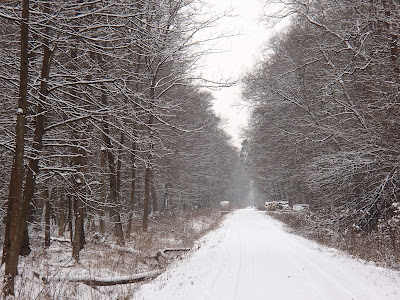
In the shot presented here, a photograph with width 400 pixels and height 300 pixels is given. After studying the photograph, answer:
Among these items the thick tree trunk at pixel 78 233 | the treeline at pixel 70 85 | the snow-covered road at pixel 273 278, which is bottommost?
the snow-covered road at pixel 273 278

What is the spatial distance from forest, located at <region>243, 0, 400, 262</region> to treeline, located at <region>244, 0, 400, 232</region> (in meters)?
0.04

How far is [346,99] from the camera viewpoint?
43.8 feet

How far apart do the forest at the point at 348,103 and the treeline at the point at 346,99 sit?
0.04 metres

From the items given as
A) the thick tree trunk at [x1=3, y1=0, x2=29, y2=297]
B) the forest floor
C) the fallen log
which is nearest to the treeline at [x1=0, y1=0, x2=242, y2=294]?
the thick tree trunk at [x1=3, y1=0, x2=29, y2=297]

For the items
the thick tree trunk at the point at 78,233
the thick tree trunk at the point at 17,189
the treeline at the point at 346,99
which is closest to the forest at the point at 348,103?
the treeline at the point at 346,99

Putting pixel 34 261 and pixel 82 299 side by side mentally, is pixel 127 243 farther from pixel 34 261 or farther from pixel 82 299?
pixel 82 299

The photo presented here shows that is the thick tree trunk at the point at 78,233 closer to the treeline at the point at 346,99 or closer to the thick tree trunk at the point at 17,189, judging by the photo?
the thick tree trunk at the point at 17,189

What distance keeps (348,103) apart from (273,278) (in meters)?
8.56

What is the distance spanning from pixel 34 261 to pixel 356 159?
9708 mm

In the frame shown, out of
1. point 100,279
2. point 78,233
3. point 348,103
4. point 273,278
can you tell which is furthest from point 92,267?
point 348,103

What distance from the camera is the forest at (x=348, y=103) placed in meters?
9.55

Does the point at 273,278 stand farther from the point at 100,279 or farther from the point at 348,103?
the point at 348,103

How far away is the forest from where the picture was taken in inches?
376

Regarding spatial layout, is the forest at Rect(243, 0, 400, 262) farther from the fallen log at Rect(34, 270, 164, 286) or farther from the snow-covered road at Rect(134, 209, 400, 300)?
the fallen log at Rect(34, 270, 164, 286)
